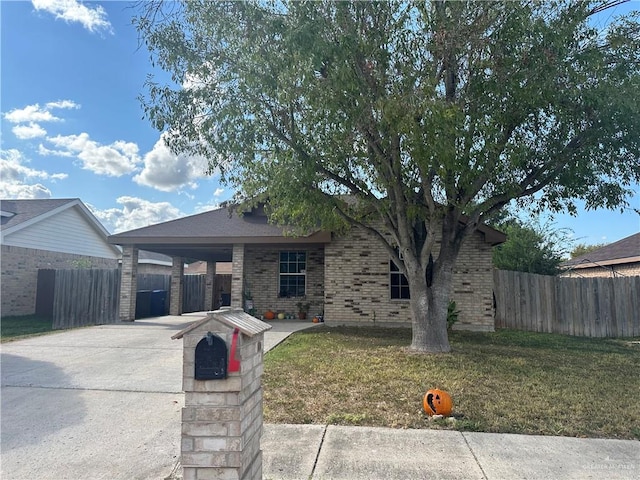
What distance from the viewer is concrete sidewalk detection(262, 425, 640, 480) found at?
3.41 meters

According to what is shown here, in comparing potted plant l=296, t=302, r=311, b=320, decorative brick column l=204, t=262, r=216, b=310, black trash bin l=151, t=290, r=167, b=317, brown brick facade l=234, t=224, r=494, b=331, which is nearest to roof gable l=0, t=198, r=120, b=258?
black trash bin l=151, t=290, r=167, b=317

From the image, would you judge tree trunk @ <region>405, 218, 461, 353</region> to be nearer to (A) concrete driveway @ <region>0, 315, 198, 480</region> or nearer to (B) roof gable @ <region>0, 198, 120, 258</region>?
(A) concrete driveway @ <region>0, 315, 198, 480</region>

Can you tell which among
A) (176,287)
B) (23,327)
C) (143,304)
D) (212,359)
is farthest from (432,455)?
(176,287)

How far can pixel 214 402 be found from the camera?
8.50ft

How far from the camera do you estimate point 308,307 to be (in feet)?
47.5

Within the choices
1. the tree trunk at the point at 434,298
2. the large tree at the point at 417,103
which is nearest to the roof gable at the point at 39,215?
the large tree at the point at 417,103

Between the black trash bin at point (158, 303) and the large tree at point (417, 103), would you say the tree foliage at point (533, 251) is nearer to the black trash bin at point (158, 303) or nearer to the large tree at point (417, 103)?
the large tree at point (417, 103)

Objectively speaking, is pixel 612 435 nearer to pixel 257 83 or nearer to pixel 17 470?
pixel 17 470

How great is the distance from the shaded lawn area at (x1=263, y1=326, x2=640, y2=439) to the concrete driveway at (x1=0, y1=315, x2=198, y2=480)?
135 centimetres

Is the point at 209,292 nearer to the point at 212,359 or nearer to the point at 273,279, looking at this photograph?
the point at 273,279

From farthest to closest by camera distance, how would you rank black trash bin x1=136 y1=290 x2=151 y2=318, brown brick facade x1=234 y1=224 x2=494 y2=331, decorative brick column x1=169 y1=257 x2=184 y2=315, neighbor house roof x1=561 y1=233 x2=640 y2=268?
decorative brick column x1=169 y1=257 x2=184 y2=315 → neighbor house roof x1=561 y1=233 x2=640 y2=268 → black trash bin x1=136 y1=290 x2=151 y2=318 → brown brick facade x1=234 y1=224 x2=494 y2=331

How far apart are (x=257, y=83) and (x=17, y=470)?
6.00 meters

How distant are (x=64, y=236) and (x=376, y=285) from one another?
16555 millimetres

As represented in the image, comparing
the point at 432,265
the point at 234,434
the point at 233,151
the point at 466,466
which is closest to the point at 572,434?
the point at 466,466
